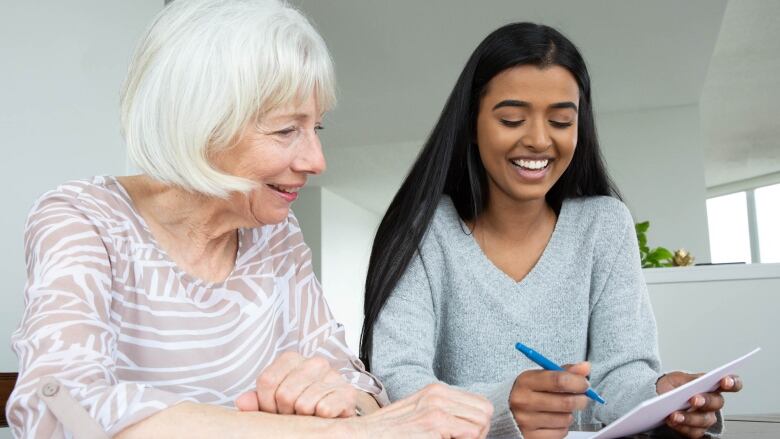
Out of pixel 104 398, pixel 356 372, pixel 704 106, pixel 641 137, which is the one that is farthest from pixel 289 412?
pixel 704 106

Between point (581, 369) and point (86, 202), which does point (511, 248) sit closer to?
point (581, 369)

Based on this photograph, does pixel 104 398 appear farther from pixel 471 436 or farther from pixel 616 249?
pixel 616 249

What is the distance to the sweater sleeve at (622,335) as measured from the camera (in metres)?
1.37

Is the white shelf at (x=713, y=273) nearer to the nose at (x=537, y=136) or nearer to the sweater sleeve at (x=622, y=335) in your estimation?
the sweater sleeve at (x=622, y=335)

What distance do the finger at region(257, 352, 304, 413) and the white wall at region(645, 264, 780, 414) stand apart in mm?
2064

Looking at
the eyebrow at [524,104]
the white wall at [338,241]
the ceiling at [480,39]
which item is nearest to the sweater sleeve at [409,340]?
the eyebrow at [524,104]

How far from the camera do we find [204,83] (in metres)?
1.00

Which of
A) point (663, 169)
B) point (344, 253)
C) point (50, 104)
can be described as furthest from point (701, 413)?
point (344, 253)

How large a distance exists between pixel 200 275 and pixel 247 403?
0.36m

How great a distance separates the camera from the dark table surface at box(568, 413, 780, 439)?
3.65 ft

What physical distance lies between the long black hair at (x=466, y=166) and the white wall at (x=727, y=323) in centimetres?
118

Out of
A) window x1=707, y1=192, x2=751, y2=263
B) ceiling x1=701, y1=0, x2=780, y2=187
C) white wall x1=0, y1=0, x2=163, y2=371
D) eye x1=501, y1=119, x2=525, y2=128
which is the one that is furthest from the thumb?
window x1=707, y1=192, x2=751, y2=263

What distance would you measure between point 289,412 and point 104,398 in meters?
0.18

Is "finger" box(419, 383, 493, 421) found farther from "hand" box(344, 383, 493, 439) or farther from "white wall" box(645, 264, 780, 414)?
"white wall" box(645, 264, 780, 414)
